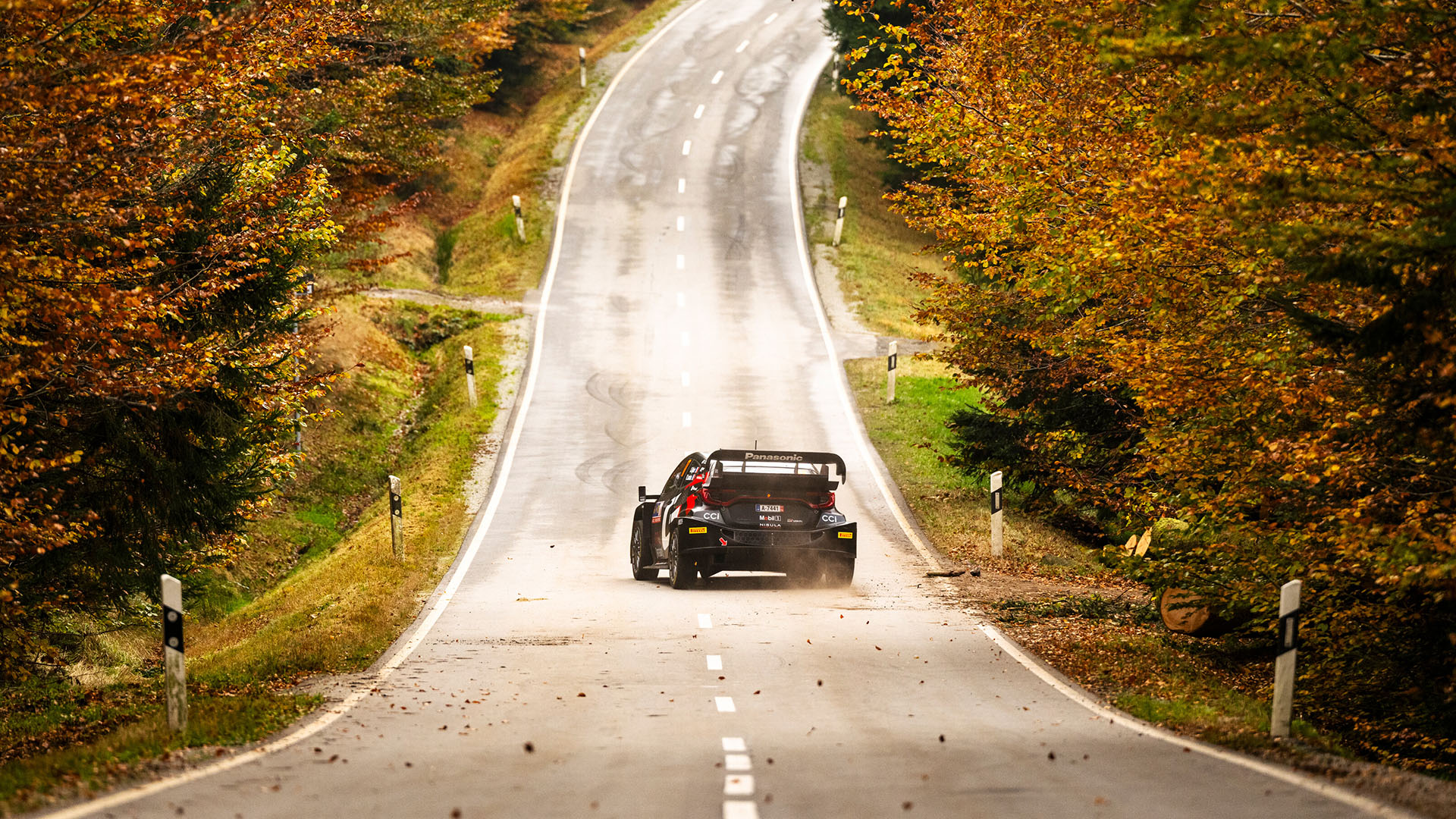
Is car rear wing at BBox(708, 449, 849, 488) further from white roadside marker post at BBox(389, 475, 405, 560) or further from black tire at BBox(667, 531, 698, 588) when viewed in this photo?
white roadside marker post at BBox(389, 475, 405, 560)

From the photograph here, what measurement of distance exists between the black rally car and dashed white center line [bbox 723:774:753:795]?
8209mm

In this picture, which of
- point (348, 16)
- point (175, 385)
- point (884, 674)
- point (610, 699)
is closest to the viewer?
point (610, 699)

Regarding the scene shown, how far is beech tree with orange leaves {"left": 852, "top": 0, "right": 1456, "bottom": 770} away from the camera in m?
8.42

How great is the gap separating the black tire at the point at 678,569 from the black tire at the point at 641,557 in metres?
0.62

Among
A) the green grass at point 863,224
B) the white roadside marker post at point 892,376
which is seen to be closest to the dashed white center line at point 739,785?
the white roadside marker post at point 892,376

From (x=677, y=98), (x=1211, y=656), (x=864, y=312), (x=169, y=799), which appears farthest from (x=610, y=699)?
(x=677, y=98)

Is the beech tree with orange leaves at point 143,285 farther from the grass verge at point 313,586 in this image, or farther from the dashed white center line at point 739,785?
the dashed white center line at point 739,785

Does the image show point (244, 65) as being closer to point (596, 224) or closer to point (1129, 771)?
point (1129, 771)

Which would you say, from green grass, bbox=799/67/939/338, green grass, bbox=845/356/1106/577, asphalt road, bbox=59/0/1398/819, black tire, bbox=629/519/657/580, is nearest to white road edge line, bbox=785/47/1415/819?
asphalt road, bbox=59/0/1398/819

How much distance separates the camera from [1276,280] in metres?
11.0

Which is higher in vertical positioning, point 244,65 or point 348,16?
point 348,16

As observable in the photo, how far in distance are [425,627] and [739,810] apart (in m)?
8.06

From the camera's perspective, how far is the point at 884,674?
11641 mm

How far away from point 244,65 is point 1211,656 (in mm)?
12169
